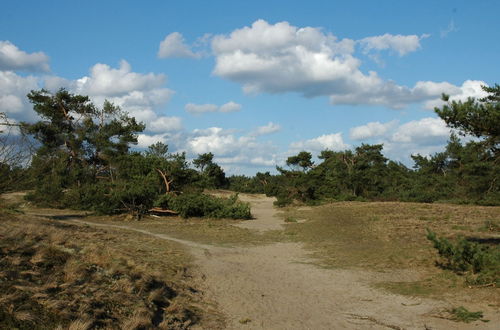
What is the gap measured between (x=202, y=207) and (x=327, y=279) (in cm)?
1608

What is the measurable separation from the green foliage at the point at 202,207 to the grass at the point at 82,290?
1587 centimetres

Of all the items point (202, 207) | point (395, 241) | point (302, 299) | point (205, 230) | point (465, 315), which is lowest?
point (302, 299)

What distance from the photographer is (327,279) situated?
1102 centimetres

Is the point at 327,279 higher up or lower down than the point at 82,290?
lower down

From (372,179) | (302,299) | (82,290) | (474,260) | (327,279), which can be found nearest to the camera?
(82,290)

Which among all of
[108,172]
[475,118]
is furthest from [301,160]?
[475,118]

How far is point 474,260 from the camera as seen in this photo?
1023cm

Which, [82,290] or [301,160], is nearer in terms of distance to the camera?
[82,290]

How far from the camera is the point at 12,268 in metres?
6.63

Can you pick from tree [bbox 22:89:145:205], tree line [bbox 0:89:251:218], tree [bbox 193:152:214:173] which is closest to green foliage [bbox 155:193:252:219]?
tree line [bbox 0:89:251:218]

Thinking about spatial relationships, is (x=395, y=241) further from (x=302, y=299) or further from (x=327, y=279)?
(x=302, y=299)

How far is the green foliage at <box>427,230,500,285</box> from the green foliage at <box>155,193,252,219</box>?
646 inches

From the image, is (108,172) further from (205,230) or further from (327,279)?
(327,279)

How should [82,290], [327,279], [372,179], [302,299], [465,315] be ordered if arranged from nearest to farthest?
[82,290] < [465,315] < [302,299] < [327,279] < [372,179]
